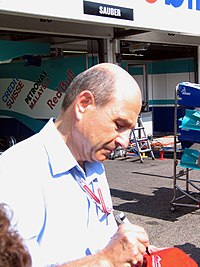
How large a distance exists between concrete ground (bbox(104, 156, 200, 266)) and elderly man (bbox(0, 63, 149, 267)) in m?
3.18

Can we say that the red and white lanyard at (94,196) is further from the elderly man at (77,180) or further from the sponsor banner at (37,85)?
the sponsor banner at (37,85)

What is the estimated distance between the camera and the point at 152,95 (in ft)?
50.3

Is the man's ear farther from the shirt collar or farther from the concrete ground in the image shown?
the concrete ground

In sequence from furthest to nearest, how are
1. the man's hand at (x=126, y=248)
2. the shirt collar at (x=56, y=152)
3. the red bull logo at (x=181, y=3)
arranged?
the red bull logo at (x=181, y=3) < the shirt collar at (x=56, y=152) < the man's hand at (x=126, y=248)

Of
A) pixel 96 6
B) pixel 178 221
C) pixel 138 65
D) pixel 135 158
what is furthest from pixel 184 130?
pixel 138 65

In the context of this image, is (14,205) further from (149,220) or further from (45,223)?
(149,220)

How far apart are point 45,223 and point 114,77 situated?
63cm

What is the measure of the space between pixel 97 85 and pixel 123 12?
23.6 feet

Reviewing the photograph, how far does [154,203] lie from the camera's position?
6.70m

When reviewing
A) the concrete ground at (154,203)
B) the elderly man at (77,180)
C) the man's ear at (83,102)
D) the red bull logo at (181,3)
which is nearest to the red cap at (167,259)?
the elderly man at (77,180)

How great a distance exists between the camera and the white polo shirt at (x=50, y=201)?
5.01 ft

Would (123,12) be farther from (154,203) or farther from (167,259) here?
(167,259)

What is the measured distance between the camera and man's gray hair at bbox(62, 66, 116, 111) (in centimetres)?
173

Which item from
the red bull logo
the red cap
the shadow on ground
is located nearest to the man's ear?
the red cap
